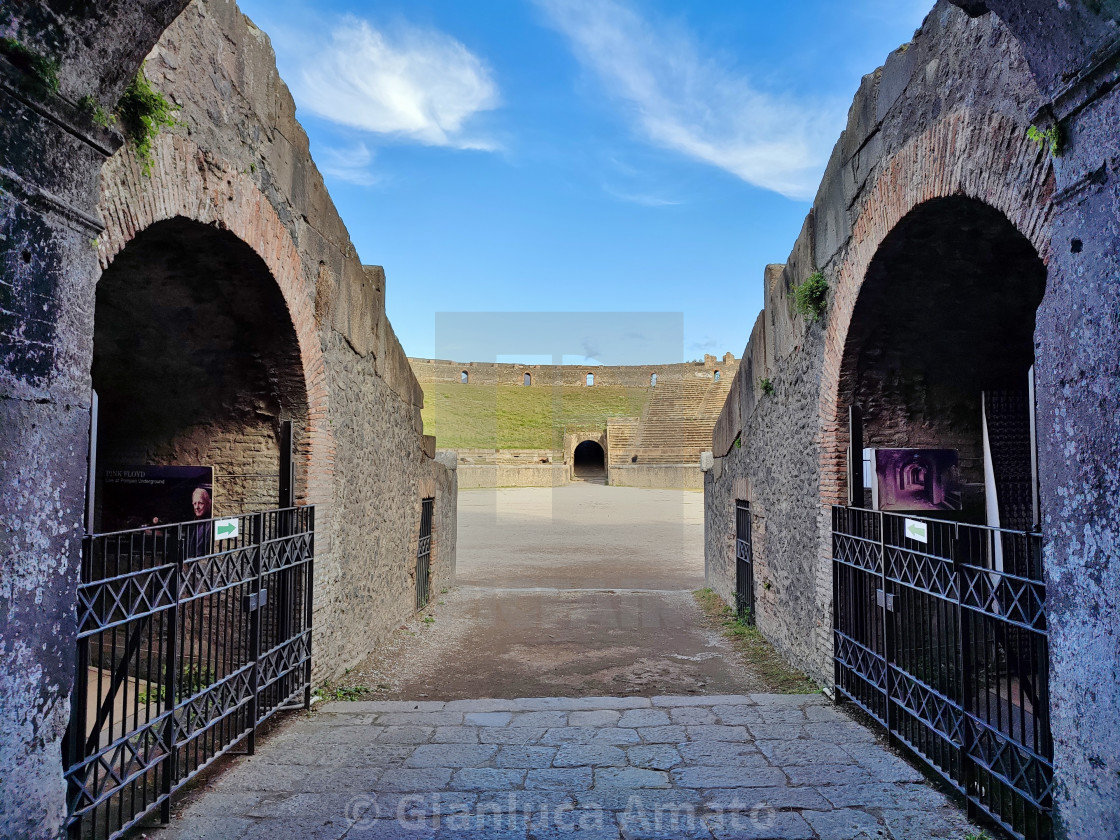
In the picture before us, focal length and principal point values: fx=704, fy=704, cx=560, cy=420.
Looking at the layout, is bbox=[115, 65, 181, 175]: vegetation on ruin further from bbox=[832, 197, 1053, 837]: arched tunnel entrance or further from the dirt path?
the dirt path

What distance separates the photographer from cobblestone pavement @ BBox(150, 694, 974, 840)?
10.2ft

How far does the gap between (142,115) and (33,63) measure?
1.16 metres

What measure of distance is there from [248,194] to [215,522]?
1961mm

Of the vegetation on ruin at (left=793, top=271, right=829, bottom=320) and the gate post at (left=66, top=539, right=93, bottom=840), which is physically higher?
the vegetation on ruin at (left=793, top=271, right=829, bottom=320)

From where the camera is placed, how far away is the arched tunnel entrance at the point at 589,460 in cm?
4662

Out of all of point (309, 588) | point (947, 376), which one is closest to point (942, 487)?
point (947, 376)

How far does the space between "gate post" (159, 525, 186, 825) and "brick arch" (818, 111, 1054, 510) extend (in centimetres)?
395

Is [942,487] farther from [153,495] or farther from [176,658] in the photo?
[153,495]

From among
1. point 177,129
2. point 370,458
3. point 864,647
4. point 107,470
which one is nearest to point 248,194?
point 177,129

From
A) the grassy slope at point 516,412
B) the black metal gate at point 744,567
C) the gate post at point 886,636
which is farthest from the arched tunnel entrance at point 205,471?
the grassy slope at point 516,412

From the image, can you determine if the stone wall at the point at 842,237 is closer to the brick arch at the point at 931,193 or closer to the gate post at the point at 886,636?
the brick arch at the point at 931,193

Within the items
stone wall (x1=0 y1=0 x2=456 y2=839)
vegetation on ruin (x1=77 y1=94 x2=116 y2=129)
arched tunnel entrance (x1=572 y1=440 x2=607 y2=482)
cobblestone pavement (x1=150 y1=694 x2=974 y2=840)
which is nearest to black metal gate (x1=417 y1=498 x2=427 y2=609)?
stone wall (x1=0 y1=0 x2=456 y2=839)

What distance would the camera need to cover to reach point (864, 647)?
15.0 feet

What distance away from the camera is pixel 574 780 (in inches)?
141
